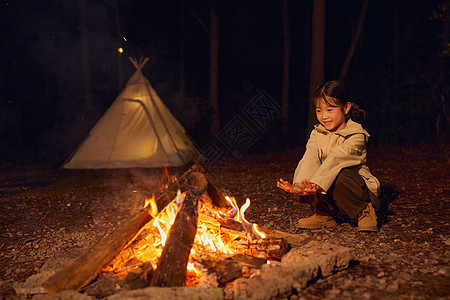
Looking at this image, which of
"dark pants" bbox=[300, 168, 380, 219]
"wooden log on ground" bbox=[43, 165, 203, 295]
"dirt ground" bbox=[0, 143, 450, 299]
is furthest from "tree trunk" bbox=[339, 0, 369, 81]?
"wooden log on ground" bbox=[43, 165, 203, 295]

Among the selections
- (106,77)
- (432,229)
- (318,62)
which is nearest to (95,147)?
(318,62)

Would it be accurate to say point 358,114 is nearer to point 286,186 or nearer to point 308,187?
point 308,187

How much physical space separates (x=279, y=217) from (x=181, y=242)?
2.03 m

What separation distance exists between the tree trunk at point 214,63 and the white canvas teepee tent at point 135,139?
4144 mm

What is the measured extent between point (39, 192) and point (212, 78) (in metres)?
8.17

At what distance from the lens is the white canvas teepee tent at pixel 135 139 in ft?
28.9

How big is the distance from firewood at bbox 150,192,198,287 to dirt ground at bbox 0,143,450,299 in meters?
0.77

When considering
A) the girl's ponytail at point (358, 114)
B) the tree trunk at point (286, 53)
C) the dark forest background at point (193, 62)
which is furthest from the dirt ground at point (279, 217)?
the tree trunk at point (286, 53)

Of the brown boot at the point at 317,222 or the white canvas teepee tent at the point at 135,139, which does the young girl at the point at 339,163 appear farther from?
the white canvas teepee tent at the point at 135,139

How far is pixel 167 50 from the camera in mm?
18656

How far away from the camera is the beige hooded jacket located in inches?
131

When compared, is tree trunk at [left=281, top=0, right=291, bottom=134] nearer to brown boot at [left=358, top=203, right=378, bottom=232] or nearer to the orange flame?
brown boot at [left=358, top=203, right=378, bottom=232]

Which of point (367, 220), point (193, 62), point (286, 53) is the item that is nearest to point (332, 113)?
point (367, 220)

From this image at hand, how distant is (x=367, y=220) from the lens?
3.61 m
